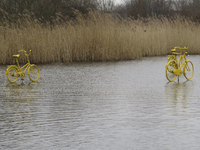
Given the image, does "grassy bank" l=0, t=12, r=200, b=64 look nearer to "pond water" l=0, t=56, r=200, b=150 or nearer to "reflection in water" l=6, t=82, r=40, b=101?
"pond water" l=0, t=56, r=200, b=150

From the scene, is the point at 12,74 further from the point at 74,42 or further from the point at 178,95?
the point at 74,42

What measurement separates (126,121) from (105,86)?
4.12 meters

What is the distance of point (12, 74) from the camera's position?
419 inches

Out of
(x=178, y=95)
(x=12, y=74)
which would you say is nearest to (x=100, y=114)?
(x=178, y=95)

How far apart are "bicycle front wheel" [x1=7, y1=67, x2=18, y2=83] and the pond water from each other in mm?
278

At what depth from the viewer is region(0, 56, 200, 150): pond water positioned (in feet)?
14.5

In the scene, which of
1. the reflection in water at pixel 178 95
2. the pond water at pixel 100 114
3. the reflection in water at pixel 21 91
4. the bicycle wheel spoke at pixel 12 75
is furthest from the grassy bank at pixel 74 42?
the reflection in water at pixel 178 95

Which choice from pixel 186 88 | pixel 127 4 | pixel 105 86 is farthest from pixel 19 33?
pixel 127 4

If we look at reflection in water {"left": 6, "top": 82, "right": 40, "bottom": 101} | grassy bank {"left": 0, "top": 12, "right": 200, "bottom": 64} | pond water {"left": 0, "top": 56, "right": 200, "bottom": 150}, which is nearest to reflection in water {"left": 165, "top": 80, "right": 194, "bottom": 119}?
pond water {"left": 0, "top": 56, "right": 200, "bottom": 150}

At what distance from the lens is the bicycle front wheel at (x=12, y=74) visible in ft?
35.0

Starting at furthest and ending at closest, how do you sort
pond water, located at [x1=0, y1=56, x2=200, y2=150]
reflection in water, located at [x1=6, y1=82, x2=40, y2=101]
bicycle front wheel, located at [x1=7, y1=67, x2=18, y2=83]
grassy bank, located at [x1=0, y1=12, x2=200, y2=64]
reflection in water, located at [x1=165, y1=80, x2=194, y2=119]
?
grassy bank, located at [x1=0, y1=12, x2=200, y2=64]
bicycle front wheel, located at [x1=7, y1=67, x2=18, y2=83]
reflection in water, located at [x1=6, y1=82, x2=40, y2=101]
reflection in water, located at [x1=165, y1=80, x2=194, y2=119]
pond water, located at [x1=0, y1=56, x2=200, y2=150]

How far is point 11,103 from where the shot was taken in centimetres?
736

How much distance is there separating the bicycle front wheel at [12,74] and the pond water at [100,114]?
278 mm

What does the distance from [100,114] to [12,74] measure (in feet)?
17.2
